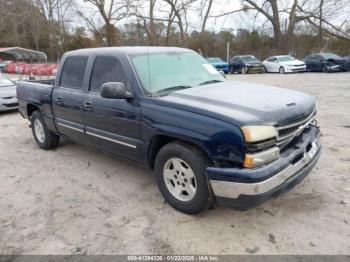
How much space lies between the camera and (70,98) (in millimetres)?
4637

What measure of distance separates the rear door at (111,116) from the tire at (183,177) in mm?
467

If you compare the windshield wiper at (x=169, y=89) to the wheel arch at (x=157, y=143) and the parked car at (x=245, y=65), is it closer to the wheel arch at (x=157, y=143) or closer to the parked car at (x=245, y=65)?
the wheel arch at (x=157, y=143)

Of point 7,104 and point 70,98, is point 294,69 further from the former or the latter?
point 70,98

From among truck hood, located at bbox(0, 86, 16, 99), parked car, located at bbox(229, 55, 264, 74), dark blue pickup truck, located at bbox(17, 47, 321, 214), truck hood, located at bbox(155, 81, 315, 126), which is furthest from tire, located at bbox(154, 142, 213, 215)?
parked car, located at bbox(229, 55, 264, 74)

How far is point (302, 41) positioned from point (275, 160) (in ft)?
116

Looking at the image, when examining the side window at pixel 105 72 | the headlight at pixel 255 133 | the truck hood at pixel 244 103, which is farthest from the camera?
the side window at pixel 105 72

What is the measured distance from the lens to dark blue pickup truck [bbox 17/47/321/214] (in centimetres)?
277

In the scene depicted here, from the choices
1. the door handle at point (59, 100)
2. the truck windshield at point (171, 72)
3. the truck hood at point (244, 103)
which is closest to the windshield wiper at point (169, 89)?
the truck windshield at point (171, 72)

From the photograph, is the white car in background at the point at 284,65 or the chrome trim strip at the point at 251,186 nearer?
the chrome trim strip at the point at 251,186

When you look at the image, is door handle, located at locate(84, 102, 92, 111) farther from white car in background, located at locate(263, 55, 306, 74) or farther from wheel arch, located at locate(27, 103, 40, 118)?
white car in background, located at locate(263, 55, 306, 74)

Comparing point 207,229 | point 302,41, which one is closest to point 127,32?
point 302,41

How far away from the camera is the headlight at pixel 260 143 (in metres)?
2.69

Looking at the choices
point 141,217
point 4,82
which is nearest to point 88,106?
point 141,217

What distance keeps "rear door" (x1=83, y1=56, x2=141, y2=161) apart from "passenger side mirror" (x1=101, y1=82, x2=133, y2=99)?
0.15 meters
